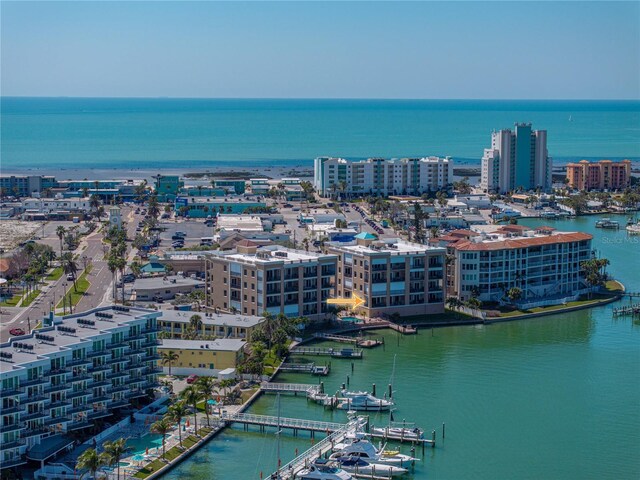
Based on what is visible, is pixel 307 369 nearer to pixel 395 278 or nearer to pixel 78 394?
pixel 395 278

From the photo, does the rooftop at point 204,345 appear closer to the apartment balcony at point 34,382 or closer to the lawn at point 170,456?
the lawn at point 170,456

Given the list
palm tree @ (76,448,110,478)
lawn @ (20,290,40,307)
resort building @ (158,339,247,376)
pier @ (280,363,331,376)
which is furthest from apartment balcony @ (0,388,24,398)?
lawn @ (20,290,40,307)

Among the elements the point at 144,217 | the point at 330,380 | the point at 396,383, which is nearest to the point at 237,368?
the point at 330,380

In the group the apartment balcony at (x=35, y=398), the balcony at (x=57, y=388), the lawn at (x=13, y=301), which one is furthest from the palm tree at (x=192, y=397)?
the lawn at (x=13, y=301)

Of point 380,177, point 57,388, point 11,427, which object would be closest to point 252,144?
point 380,177

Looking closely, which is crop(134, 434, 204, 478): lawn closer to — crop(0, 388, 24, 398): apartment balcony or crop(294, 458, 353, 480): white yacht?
crop(294, 458, 353, 480): white yacht
